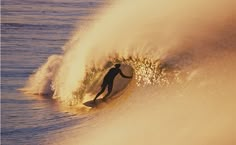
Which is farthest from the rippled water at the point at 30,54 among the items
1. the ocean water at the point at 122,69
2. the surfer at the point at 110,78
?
the surfer at the point at 110,78

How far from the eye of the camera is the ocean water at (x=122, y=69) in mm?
3709

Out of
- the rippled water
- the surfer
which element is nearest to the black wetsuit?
the surfer

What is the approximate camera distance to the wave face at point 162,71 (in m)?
3.70

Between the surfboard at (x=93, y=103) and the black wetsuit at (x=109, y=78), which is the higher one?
the black wetsuit at (x=109, y=78)

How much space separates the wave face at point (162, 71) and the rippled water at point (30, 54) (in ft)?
0.18

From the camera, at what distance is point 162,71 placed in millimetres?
3748

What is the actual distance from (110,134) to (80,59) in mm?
381

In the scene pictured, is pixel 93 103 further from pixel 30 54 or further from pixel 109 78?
pixel 30 54

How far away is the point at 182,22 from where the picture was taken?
3.76 m

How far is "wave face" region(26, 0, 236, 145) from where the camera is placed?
3703mm

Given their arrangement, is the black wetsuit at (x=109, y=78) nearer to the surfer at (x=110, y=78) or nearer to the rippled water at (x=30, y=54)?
the surfer at (x=110, y=78)

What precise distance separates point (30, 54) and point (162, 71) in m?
0.62

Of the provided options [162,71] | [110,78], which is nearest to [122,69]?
[110,78]

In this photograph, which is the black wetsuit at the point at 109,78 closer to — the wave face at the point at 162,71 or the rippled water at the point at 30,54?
the wave face at the point at 162,71
